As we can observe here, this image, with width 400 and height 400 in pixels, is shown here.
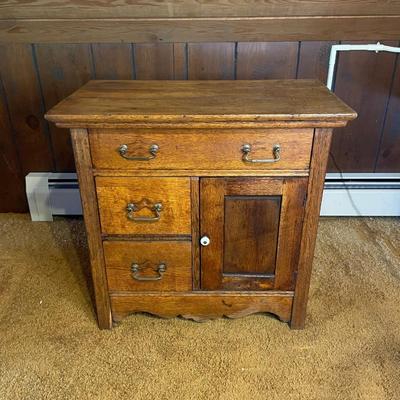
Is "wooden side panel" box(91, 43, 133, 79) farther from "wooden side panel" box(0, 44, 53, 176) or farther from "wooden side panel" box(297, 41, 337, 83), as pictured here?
"wooden side panel" box(297, 41, 337, 83)

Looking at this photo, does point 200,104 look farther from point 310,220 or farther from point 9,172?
point 9,172

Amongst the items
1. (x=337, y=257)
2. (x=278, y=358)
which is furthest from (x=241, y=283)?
(x=337, y=257)

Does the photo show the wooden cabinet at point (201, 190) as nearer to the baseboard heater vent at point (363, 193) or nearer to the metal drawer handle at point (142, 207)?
the metal drawer handle at point (142, 207)

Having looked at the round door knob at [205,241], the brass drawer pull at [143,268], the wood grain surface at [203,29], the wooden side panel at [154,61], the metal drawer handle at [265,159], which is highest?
the wood grain surface at [203,29]

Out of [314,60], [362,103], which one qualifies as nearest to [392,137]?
[362,103]

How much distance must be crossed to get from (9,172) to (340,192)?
147 centimetres

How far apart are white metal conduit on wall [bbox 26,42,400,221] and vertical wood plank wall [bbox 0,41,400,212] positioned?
0.40 ft

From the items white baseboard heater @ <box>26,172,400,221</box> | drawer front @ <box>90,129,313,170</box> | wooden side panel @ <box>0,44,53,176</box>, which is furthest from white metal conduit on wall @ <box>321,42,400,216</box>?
wooden side panel @ <box>0,44,53,176</box>

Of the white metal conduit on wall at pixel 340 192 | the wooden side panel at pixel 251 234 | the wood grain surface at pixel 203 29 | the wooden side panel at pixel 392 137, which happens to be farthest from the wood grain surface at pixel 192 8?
the wooden side panel at pixel 251 234

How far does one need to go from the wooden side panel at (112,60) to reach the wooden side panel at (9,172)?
41cm

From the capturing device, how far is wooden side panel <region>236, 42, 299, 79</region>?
1.50 meters

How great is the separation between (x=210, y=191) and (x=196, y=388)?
524 mm

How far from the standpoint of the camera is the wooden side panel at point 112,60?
1.50 meters

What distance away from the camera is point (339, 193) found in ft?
5.68
